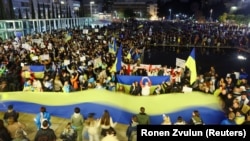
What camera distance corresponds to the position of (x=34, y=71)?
15836 mm

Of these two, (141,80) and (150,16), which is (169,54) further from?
(150,16)

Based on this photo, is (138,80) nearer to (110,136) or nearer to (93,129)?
(93,129)

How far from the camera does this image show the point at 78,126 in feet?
29.6

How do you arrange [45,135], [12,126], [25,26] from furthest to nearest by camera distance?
[25,26] → [12,126] → [45,135]

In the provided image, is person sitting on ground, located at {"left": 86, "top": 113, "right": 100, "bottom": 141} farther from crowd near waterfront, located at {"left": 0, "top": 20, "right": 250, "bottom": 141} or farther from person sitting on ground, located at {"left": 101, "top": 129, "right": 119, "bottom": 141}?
person sitting on ground, located at {"left": 101, "top": 129, "right": 119, "bottom": 141}

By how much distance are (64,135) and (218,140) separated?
4.01 metres

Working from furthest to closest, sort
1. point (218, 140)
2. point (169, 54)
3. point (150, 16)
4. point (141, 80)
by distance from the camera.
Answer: point (150, 16) < point (169, 54) < point (141, 80) < point (218, 140)

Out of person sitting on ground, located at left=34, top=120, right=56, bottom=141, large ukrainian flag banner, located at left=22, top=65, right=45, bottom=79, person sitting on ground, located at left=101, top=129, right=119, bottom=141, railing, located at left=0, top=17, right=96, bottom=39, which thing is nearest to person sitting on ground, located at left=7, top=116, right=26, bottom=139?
person sitting on ground, located at left=34, top=120, right=56, bottom=141

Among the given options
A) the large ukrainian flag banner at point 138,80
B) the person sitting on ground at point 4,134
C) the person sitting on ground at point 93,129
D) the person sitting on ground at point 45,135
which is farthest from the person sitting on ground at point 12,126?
the large ukrainian flag banner at point 138,80

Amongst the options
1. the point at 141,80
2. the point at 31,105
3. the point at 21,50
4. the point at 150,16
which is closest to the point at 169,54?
the point at 21,50

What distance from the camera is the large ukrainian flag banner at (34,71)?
14.6 m

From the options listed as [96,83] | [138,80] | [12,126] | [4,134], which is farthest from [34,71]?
[4,134]

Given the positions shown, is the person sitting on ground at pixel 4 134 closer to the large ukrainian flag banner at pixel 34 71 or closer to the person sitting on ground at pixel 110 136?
the person sitting on ground at pixel 110 136

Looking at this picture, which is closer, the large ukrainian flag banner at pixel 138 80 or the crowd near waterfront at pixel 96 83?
the crowd near waterfront at pixel 96 83
